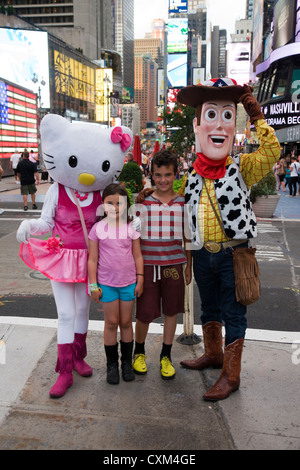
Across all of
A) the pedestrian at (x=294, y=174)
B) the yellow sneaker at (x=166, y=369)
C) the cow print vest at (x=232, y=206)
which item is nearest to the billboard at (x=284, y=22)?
the pedestrian at (x=294, y=174)

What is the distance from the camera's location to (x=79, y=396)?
115 inches

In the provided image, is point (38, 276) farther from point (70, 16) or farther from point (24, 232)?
point (70, 16)

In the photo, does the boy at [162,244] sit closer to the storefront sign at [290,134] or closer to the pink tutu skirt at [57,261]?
the pink tutu skirt at [57,261]

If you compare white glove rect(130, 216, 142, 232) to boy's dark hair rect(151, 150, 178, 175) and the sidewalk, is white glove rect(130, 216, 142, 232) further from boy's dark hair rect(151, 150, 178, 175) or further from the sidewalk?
the sidewalk

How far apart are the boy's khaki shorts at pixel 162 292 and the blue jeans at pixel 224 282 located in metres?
0.16

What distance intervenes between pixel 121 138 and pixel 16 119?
2573cm

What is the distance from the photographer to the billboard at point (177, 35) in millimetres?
61062

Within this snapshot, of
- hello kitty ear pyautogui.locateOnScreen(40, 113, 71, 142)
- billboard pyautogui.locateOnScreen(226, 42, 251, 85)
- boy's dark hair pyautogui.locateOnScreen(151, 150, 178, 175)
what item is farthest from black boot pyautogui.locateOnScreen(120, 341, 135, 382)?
billboard pyautogui.locateOnScreen(226, 42, 251, 85)

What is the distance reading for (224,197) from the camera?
9.46 feet

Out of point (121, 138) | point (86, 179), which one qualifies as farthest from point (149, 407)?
point (121, 138)

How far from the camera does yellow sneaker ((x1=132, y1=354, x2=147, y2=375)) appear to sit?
3.24 m

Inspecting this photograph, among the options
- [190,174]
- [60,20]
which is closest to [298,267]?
[190,174]

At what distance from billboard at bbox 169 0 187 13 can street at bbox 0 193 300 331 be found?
A: 2994 inches
